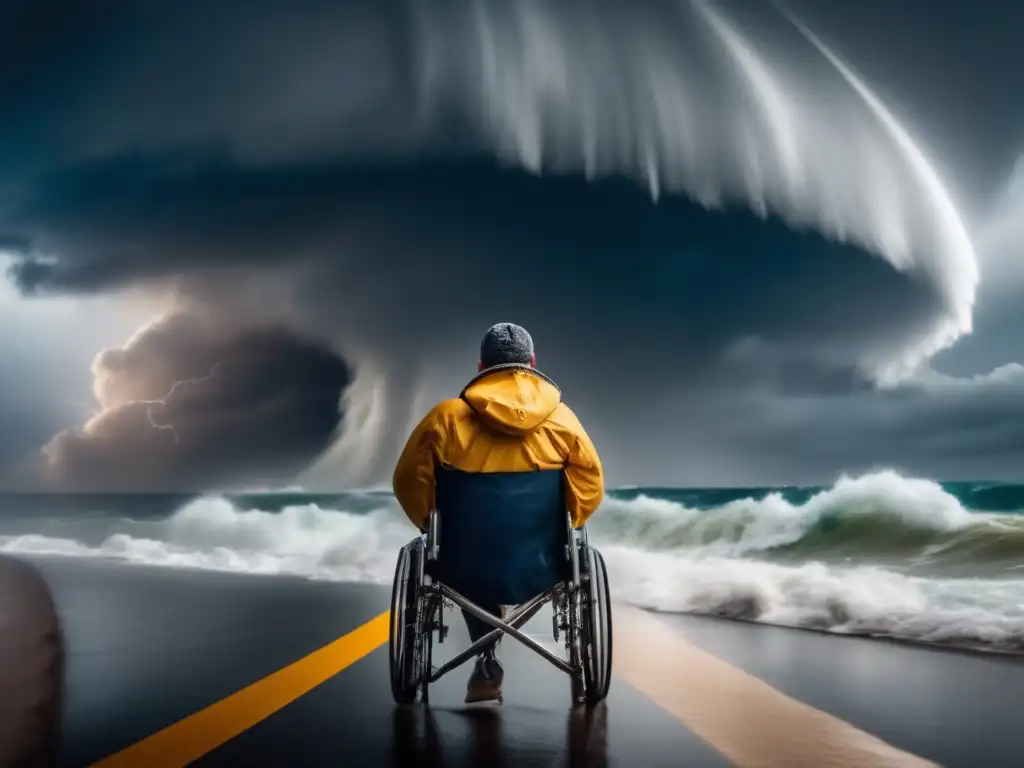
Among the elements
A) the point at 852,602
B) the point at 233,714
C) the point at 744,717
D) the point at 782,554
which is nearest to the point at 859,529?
the point at 782,554

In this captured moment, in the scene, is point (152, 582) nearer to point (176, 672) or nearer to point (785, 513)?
point (176, 672)

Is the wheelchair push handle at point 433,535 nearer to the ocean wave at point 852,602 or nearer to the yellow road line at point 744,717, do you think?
the yellow road line at point 744,717

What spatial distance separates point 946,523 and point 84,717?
11.6 m

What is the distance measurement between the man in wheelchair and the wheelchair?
0.01 meters

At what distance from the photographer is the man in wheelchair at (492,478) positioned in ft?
12.6

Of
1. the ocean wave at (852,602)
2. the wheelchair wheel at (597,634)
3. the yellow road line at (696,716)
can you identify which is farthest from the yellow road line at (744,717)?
the ocean wave at (852,602)

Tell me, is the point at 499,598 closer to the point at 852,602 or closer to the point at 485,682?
the point at 485,682

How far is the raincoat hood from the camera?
12.5 ft

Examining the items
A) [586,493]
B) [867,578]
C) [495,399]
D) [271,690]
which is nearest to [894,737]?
[586,493]

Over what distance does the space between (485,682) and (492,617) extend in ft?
1.33

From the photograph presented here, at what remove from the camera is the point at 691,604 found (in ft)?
26.3

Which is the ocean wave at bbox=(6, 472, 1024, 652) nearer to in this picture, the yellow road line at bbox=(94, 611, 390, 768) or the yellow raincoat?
the yellow raincoat

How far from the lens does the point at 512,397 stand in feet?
12.8

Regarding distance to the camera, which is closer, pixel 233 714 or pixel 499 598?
pixel 233 714
